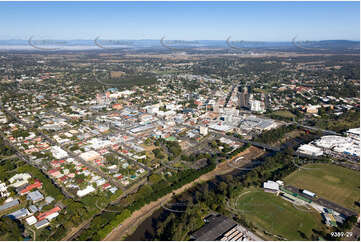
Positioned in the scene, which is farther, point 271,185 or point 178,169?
point 178,169

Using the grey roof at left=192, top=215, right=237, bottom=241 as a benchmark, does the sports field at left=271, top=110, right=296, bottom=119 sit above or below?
below

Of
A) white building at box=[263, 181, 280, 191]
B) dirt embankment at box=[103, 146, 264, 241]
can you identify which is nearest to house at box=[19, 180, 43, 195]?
dirt embankment at box=[103, 146, 264, 241]

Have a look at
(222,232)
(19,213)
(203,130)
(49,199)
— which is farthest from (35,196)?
(203,130)

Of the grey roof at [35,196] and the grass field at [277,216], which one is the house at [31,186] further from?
the grass field at [277,216]

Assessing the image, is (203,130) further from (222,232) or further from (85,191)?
(222,232)

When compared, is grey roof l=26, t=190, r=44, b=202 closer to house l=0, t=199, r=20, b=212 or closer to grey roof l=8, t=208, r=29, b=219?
house l=0, t=199, r=20, b=212

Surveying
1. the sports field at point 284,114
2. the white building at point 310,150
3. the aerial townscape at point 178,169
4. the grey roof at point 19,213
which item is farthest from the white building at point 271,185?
the sports field at point 284,114

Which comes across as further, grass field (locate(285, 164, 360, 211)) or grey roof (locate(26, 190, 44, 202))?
grass field (locate(285, 164, 360, 211))
